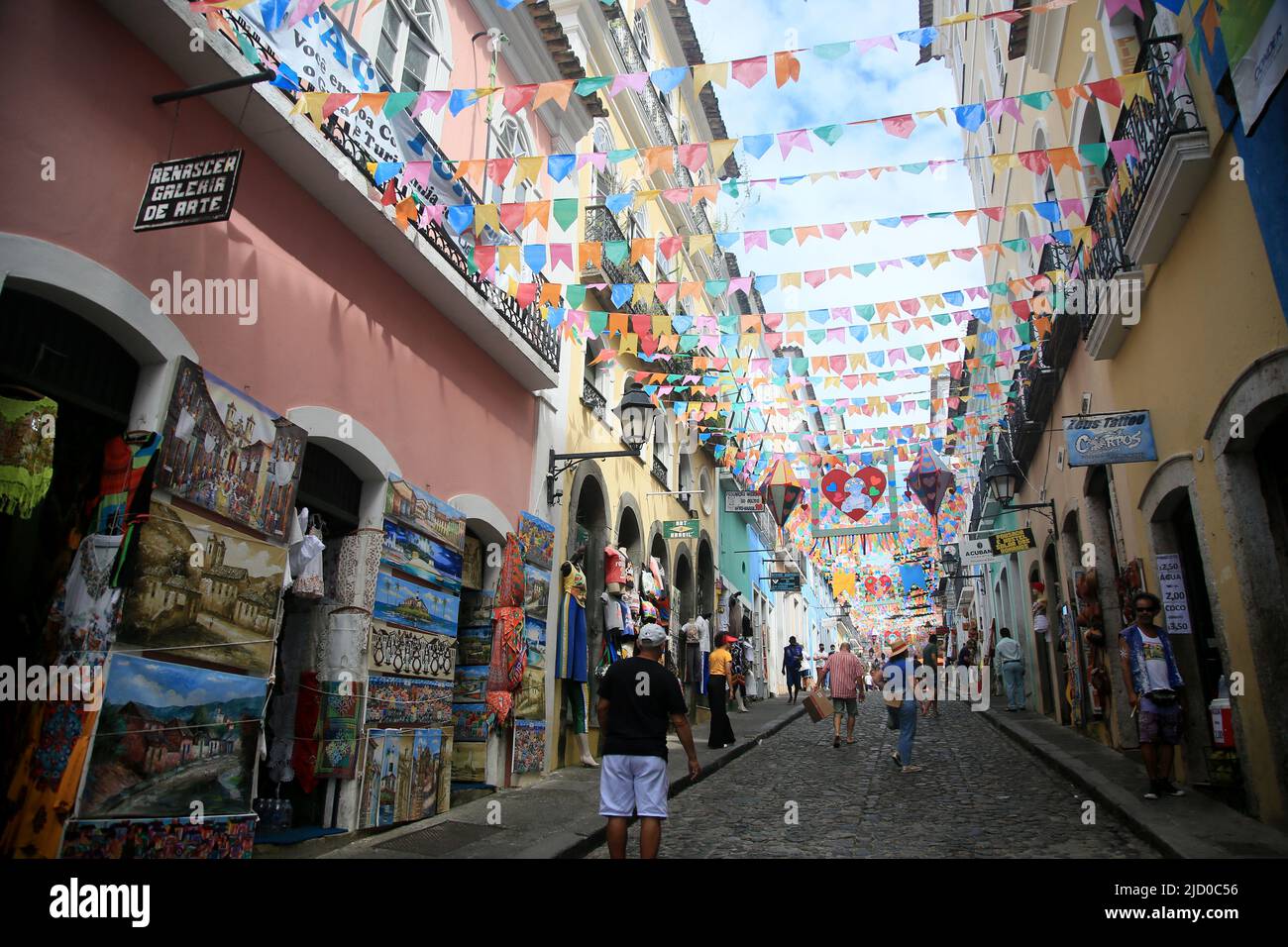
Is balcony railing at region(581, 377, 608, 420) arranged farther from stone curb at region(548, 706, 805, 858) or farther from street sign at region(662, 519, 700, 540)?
stone curb at region(548, 706, 805, 858)

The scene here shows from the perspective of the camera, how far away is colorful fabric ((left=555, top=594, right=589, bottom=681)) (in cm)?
1027

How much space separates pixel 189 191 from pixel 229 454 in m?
1.66

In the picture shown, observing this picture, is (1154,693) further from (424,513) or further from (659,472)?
(659,472)

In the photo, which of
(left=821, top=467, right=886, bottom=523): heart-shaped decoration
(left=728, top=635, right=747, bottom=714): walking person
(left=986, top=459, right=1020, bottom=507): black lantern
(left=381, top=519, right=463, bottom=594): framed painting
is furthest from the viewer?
(left=728, top=635, right=747, bottom=714): walking person

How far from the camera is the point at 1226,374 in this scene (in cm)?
618

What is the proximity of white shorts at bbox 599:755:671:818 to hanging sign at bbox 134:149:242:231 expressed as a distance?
13.3 feet

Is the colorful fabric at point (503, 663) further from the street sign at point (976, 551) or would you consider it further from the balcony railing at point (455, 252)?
the street sign at point (976, 551)

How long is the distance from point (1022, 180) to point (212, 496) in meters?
14.2

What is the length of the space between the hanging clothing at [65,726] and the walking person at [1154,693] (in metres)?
7.65

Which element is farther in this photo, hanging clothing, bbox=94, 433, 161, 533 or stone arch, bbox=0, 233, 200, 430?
hanging clothing, bbox=94, 433, 161, 533

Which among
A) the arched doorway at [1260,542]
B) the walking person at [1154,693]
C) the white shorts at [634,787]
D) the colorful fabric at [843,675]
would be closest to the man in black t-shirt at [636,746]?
the white shorts at [634,787]

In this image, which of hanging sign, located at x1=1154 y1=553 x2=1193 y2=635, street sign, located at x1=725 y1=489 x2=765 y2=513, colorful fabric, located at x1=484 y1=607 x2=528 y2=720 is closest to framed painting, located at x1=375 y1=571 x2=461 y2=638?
colorful fabric, located at x1=484 y1=607 x2=528 y2=720

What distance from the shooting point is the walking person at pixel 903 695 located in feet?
33.0
